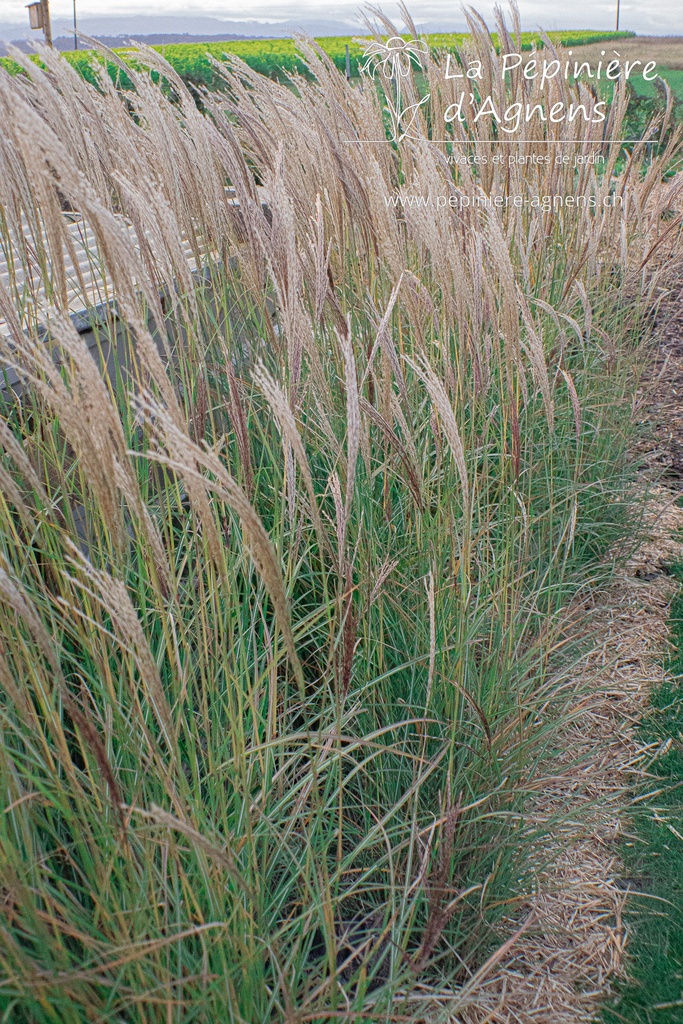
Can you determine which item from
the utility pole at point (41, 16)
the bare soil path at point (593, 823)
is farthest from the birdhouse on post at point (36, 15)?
the bare soil path at point (593, 823)

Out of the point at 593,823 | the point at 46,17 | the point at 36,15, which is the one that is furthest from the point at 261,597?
the point at 46,17

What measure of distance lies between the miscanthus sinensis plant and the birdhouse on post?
8.72 metres

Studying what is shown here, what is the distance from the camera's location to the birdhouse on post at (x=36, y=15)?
32.5ft

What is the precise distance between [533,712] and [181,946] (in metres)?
0.84

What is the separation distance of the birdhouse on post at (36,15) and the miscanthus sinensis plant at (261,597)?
8719 mm

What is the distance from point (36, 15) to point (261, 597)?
11.0 meters

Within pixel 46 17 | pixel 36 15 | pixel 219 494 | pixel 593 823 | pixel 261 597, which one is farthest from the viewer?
pixel 46 17

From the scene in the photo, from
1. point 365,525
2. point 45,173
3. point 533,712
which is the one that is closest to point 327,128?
point 365,525

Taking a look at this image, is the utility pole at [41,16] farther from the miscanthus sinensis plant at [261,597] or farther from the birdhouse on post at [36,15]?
the miscanthus sinensis plant at [261,597]

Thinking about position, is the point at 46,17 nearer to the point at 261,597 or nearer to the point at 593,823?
the point at 261,597

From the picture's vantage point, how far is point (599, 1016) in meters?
1.57

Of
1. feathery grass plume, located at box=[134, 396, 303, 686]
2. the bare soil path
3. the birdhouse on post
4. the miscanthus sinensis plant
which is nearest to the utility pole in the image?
the birdhouse on post

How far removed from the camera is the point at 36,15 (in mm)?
10148

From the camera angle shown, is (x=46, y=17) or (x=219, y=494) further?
(x=46, y=17)
